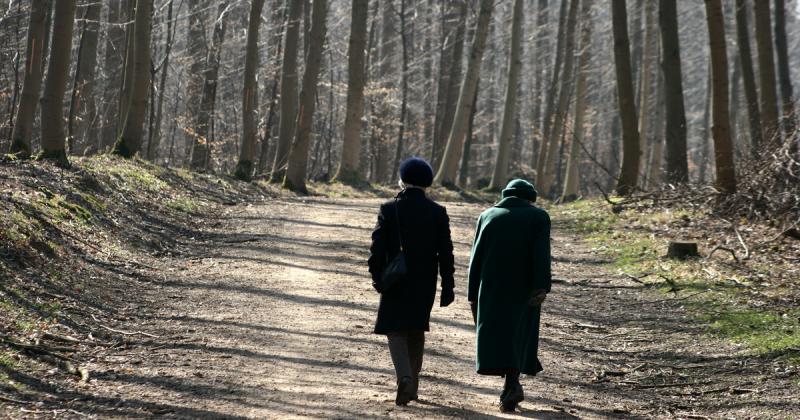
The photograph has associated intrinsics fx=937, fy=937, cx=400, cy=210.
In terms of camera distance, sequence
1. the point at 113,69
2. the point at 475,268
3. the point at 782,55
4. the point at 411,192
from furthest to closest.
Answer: the point at 113,69 → the point at 782,55 → the point at 475,268 → the point at 411,192

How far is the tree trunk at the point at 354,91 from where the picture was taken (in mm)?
27016

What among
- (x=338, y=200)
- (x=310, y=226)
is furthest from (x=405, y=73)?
(x=310, y=226)

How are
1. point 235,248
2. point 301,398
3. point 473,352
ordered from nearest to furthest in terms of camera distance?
point 301,398 < point 473,352 < point 235,248

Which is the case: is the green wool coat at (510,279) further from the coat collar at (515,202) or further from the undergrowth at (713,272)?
the undergrowth at (713,272)

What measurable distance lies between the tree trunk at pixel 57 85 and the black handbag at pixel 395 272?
398 inches

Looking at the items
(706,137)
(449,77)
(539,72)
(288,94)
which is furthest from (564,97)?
(539,72)

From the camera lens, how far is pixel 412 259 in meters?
6.91

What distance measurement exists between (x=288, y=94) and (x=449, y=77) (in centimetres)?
1189

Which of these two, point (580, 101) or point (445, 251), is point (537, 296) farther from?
point (580, 101)

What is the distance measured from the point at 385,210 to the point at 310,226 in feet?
34.4

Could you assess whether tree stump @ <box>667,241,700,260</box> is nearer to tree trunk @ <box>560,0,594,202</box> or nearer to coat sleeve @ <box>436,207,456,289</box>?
coat sleeve @ <box>436,207,456,289</box>

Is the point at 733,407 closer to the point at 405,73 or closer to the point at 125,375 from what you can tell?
the point at 125,375

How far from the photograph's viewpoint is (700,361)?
8.99 m

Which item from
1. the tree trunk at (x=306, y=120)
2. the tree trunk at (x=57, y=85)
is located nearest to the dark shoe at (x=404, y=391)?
the tree trunk at (x=57, y=85)
